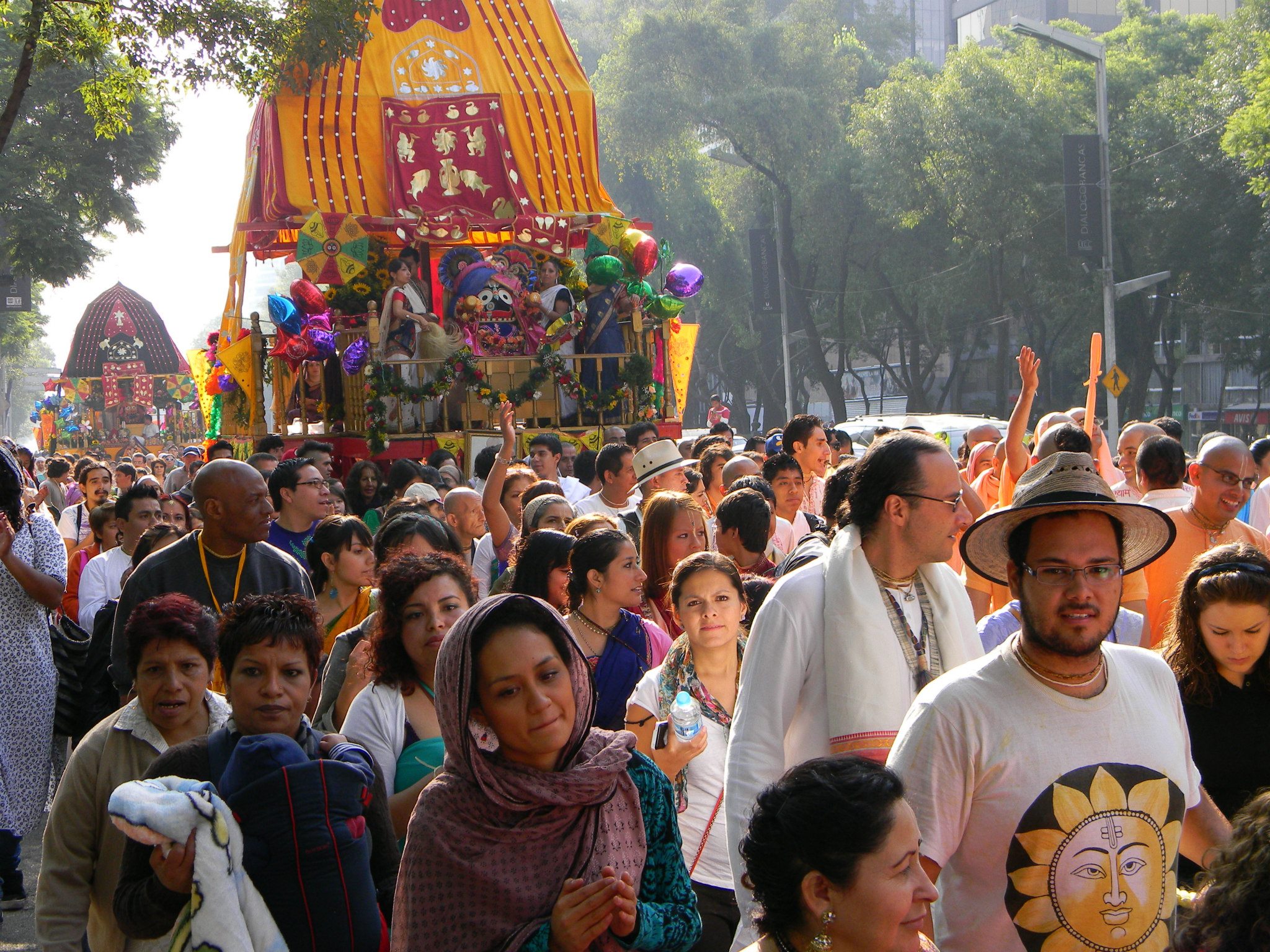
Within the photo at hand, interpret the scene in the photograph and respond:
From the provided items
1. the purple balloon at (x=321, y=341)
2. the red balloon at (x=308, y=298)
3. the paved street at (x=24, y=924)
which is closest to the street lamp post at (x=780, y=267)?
the red balloon at (x=308, y=298)

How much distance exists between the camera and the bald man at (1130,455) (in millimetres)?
7391

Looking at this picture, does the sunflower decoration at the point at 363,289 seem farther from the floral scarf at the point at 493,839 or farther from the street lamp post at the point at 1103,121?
the floral scarf at the point at 493,839

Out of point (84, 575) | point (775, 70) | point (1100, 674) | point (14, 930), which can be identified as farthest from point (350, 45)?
point (775, 70)

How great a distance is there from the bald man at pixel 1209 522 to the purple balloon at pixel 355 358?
36.7 ft

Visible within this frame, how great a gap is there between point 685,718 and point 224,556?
95.6 inches

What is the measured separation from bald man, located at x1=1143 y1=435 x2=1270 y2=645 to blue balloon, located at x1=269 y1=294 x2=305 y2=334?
12.8 m

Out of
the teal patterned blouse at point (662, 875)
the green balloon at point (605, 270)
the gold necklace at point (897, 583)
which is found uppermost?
the green balloon at point (605, 270)

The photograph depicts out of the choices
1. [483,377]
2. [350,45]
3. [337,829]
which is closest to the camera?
[337,829]

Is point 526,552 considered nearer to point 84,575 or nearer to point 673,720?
point 673,720

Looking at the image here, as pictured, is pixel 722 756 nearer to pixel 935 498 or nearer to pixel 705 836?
pixel 705 836

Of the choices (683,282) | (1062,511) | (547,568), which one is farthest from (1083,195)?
(1062,511)

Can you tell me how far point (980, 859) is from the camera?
8.84 ft

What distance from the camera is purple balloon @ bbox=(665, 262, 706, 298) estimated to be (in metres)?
17.5

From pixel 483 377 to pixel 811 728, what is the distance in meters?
12.5
